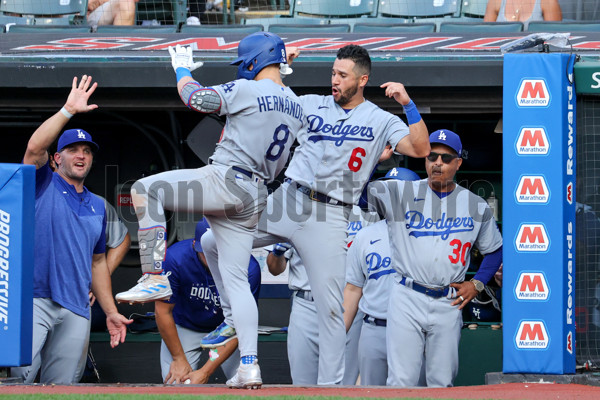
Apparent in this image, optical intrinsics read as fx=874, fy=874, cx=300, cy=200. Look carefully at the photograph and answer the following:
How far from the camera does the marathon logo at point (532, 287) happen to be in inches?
174

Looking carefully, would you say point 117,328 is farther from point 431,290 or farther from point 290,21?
point 290,21

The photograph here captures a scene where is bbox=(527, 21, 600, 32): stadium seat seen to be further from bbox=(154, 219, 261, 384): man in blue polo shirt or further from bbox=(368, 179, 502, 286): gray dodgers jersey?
bbox=(154, 219, 261, 384): man in blue polo shirt

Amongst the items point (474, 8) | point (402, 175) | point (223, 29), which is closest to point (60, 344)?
point (402, 175)

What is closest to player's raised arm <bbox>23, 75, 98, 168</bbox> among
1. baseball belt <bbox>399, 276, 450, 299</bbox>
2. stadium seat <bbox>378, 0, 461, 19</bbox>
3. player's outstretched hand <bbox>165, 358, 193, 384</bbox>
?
player's outstretched hand <bbox>165, 358, 193, 384</bbox>

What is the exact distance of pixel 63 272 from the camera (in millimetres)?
4723

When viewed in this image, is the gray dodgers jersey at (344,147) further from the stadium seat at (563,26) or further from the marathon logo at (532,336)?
the stadium seat at (563,26)

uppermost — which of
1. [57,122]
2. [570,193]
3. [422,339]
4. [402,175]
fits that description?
[57,122]

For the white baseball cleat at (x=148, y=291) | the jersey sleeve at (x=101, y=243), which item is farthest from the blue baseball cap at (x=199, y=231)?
the white baseball cleat at (x=148, y=291)

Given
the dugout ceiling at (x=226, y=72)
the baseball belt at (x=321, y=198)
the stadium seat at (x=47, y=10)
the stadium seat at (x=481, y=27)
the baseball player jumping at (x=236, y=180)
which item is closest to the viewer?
the baseball player jumping at (x=236, y=180)

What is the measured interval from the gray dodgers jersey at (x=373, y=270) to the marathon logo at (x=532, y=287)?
84cm

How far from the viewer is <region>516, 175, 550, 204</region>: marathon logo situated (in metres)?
4.47

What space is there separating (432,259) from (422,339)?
428 mm

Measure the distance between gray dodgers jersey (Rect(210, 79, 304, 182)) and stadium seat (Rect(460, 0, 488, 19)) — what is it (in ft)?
13.8

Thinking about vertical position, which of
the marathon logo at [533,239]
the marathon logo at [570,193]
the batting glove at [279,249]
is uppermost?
the marathon logo at [570,193]
